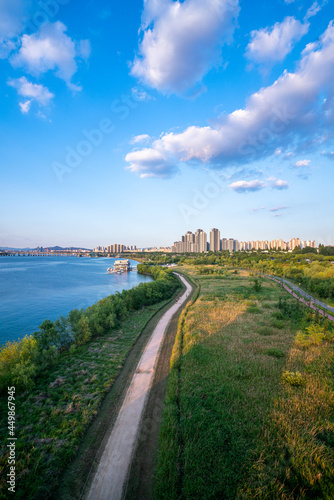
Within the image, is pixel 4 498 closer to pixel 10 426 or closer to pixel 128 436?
pixel 10 426

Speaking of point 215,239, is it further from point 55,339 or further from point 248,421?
point 248,421

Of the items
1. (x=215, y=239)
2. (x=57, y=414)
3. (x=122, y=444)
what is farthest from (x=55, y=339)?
(x=215, y=239)

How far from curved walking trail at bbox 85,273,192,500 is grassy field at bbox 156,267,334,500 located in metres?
1.24

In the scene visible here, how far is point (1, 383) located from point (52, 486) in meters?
7.30

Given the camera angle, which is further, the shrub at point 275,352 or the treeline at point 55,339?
the shrub at point 275,352

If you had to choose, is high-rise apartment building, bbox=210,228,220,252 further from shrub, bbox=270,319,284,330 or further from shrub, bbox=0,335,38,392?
shrub, bbox=0,335,38,392

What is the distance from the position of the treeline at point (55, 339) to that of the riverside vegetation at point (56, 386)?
0.05 metres

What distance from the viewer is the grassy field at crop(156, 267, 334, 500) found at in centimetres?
674

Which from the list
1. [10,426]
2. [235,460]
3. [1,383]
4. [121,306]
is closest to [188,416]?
[235,460]

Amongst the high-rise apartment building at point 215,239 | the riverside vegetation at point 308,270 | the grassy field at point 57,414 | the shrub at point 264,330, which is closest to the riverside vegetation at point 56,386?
the grassy field at point 57,414

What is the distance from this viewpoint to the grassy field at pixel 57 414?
7.17m

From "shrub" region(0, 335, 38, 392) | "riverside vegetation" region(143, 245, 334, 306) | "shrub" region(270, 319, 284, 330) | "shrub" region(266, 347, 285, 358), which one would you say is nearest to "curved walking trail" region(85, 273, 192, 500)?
"shrub" region(0, 335, 38, 392)

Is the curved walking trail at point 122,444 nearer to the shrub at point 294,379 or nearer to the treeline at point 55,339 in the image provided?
the treeline at point 55,339

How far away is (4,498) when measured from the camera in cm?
636
